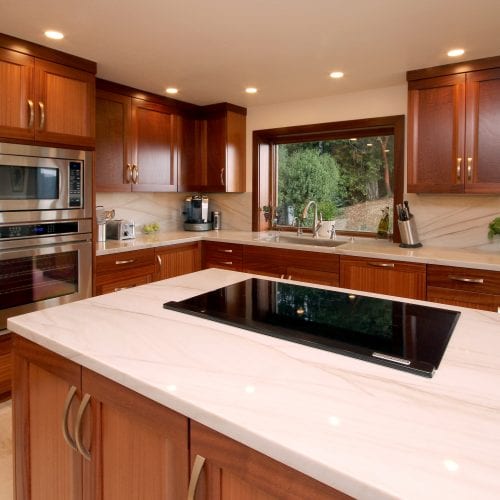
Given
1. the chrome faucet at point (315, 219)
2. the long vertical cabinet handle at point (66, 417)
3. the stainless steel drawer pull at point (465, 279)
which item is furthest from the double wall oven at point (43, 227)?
the stainless steel drawer pull at point (465, 279)

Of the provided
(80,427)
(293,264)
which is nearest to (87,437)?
(80,427)

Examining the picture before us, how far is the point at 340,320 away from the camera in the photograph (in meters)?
1.28

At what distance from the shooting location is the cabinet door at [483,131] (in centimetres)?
272

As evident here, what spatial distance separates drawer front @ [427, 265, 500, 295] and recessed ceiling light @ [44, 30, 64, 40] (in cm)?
265

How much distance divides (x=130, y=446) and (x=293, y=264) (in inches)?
96.8

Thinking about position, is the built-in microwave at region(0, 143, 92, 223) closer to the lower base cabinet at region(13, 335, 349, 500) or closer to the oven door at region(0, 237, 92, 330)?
the oven door at region(0, 237, 92, 330)

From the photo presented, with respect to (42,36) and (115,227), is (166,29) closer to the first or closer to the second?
(42,36)

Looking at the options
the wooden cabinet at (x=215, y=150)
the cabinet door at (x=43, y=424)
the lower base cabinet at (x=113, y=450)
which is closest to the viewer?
the lower base cabinet at (x=113, y=450)

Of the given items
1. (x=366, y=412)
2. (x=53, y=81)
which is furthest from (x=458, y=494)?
(x=53, y=81)

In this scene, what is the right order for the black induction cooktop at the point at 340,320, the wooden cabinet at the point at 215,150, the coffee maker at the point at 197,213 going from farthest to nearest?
the coffee maker at the point at 197,213
the wooden cabinet at the point at 215,150
the black induction cooktop at the point at 340,320

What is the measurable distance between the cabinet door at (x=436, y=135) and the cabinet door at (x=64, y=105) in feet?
7.43

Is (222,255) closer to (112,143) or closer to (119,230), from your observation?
(119,230)

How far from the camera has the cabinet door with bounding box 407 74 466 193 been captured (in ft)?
9.28

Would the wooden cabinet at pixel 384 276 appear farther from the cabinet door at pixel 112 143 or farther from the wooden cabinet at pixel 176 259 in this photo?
the cabinet door at pixel 112 143
